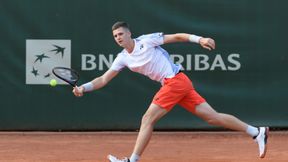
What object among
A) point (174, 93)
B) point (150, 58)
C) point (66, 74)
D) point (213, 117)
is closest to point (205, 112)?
point (213, 117)

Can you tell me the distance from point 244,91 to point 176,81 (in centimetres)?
279

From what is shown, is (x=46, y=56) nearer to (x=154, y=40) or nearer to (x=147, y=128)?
(x=154, y=40)

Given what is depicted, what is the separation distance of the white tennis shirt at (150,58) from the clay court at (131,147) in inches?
44.0

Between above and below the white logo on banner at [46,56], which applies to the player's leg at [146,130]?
below

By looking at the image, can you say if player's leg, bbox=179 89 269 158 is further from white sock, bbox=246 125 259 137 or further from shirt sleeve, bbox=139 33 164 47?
shirt sleeve, bbox=139 33 164 47

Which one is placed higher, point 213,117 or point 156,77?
point 156,77

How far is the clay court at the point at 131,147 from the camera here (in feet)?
20.7

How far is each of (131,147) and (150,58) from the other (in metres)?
2.02

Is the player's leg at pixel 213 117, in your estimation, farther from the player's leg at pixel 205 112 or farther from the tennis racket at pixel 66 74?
the tennis racket at pixel 66 74

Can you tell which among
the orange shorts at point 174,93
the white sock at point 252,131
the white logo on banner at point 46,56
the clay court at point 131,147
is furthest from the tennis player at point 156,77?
the white logo on banner at point 46,56

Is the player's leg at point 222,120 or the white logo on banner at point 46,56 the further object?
the white logo on banner at point 46,56

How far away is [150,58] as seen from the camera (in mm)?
5340

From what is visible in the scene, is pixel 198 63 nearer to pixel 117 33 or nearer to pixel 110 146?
pixel 110 146

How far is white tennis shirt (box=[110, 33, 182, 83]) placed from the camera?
211 inches
